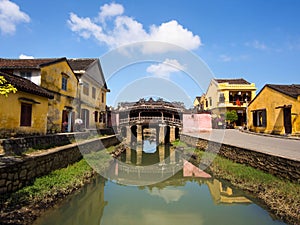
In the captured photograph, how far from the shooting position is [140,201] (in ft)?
23.1

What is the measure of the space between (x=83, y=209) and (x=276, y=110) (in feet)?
47.9

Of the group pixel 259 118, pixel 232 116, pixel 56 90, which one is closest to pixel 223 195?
pixel 56 90

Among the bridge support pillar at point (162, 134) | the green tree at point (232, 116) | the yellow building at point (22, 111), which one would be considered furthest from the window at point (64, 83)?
the green tree at point (232, 116)

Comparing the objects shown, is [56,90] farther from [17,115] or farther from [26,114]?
[17,115]

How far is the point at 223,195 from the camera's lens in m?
7.36

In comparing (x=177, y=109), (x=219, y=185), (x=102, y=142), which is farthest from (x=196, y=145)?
(x=177, y=109)

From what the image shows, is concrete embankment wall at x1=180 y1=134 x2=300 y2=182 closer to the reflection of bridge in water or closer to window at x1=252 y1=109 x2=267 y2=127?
window at x1=252 y1=109 x2=267 y2=127

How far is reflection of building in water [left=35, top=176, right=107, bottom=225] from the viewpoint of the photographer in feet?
17.8

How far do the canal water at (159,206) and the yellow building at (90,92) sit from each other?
8.98 metres

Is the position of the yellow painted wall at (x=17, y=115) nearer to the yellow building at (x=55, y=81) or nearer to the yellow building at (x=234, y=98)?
the yellow building at (x=55, y=81)

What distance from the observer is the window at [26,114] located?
9.04 meters

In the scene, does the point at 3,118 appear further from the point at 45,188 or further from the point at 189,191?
the point at 189,191

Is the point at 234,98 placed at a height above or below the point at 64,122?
above

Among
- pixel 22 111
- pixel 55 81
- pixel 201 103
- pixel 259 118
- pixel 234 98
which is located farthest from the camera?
pixel 201 103
